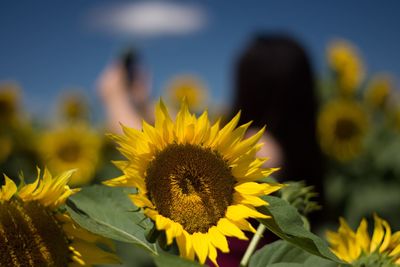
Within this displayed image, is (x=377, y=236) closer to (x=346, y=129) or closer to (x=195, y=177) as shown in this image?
(x=195, y=177)

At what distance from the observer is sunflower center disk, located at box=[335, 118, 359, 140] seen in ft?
10.3

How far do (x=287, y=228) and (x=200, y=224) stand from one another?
9 cm

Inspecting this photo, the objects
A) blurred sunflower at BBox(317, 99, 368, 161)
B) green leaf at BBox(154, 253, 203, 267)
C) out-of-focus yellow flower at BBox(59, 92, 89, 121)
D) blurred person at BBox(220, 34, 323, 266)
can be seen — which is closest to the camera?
green leaf at BBox(154, 253, 203, 267)

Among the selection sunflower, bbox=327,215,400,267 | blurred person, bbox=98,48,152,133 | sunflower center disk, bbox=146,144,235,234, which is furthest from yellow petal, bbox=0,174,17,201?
blurred person, bbox=98,48,152,133

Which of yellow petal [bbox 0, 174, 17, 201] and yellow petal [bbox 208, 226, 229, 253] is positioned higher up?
yellow petal [bbox 0, 174, 17, 201]

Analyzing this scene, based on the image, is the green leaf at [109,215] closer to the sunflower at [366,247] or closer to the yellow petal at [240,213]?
the yellow petal at [240,213]

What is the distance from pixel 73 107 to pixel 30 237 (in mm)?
4141

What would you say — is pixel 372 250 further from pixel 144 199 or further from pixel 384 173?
pixel 384 173

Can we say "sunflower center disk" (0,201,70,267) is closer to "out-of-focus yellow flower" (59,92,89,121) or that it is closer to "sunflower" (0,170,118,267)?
"sunflower" (0,170,118,267)

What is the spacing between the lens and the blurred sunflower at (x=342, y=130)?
10.3 feet

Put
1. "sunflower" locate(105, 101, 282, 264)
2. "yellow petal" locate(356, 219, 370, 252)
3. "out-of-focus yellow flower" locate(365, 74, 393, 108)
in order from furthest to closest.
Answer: "out-of-focus yellow flower" locate(365, 74, 393, 108), "yellow petal" locate(356, 219, 370, 252), "sunflower" locate(105, 101, 282, 264)

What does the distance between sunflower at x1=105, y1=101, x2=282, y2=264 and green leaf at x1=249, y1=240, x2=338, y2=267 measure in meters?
0.05

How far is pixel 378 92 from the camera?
13.5ft

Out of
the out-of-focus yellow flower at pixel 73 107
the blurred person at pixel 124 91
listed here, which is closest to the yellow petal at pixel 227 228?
the blurred person at pixel 124 91
